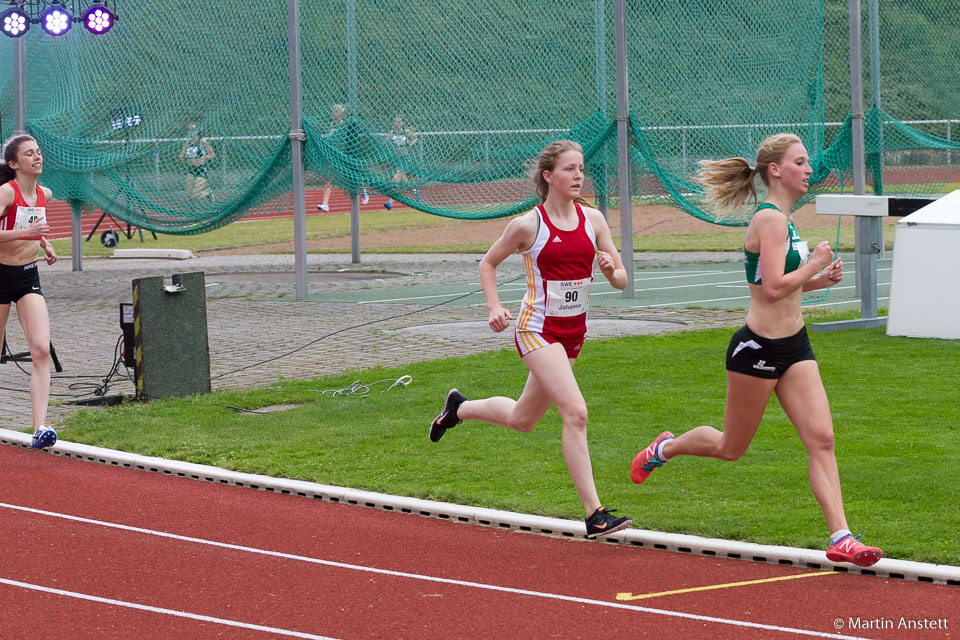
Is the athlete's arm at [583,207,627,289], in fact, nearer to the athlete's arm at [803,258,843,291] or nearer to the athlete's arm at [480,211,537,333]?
the athlete's arm at [480,211,537,333]

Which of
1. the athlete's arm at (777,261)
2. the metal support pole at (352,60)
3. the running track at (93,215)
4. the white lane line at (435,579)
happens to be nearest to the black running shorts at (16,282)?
the white lane line at (435,579)

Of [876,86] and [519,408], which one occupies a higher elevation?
[876,86]

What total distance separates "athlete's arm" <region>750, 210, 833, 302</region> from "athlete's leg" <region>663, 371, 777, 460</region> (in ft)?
1.40

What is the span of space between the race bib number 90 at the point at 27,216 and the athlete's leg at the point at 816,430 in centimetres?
604

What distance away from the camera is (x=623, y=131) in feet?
60.0

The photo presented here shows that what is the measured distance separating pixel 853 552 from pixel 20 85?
64.6 ft

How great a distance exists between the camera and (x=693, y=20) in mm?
19516

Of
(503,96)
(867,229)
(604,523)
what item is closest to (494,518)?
(604,523)

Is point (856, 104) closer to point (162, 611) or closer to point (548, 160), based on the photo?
point (548, 160)

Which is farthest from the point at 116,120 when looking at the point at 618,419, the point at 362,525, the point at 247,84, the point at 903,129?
the point at 362,525

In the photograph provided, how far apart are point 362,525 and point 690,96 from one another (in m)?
13.1

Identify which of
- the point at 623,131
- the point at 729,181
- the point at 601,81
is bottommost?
the point at 729,181

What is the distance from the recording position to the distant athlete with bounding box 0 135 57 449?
31.3 feet

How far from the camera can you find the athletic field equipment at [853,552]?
5.90m
